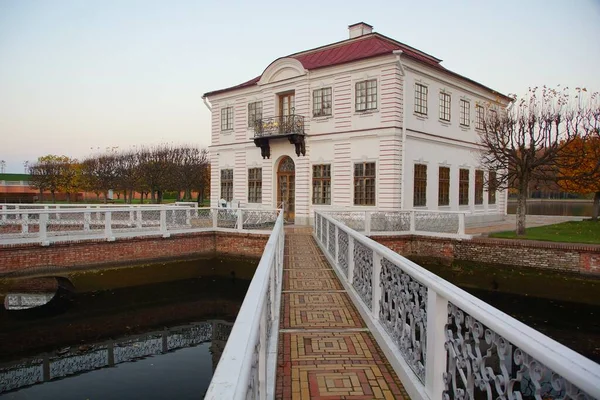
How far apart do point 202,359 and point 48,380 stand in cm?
295

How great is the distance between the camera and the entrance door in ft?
76.0

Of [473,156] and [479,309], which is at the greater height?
[473,156]

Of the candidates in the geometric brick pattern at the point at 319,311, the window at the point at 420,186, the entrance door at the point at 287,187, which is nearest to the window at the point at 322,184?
the entrance door at the point at 287,187

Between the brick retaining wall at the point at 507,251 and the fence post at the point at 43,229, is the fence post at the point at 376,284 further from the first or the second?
the fence post at the point at 43,229

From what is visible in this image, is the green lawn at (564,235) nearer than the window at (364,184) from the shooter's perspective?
Yes

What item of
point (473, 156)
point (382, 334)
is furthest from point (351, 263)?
point (473, 156)

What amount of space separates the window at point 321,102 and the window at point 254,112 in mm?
3894

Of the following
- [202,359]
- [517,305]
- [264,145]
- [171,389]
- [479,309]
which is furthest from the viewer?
[264,145]

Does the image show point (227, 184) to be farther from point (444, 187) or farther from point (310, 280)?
point (310, 280)

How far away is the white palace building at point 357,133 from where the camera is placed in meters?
19.6

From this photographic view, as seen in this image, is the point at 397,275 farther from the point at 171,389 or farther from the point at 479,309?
the point at 171,389

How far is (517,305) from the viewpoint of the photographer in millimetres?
13547

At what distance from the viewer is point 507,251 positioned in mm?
15312

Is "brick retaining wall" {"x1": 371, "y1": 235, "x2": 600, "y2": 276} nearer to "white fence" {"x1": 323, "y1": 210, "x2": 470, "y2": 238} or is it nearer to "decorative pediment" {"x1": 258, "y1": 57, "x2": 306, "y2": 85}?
"white fence" {"x1": 323, "y1": 210, "x2": 470, "y2": 238}
